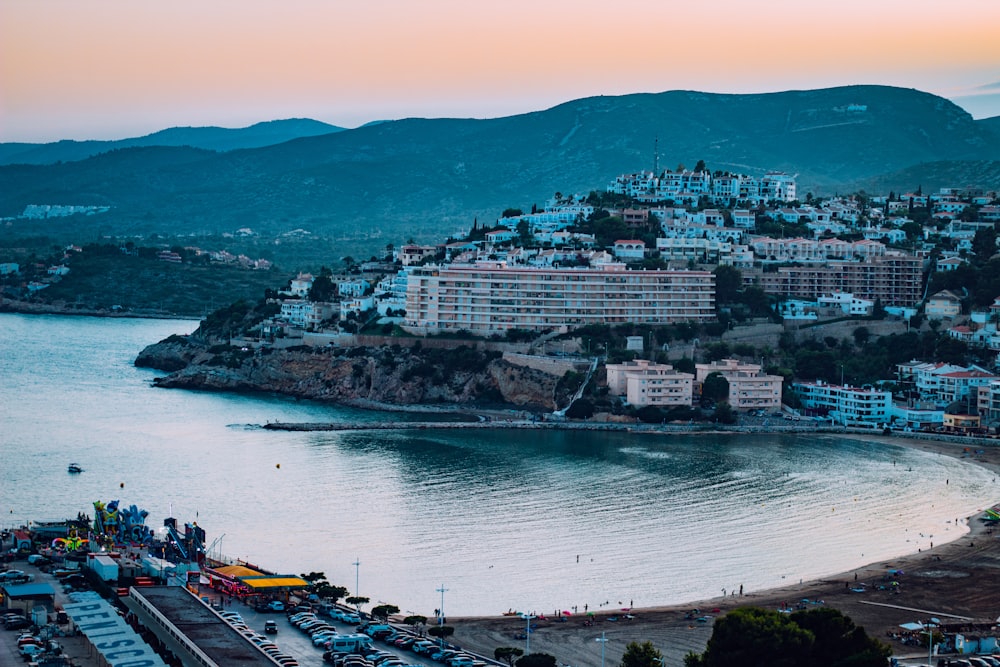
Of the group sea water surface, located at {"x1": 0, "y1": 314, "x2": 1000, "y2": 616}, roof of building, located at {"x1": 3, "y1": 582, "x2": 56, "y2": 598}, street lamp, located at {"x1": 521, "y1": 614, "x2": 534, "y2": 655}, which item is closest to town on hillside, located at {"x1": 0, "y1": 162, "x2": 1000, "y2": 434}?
sea water surface, located at {"x1": 0, "y1": 314, "x2": 1000, "y2": 616}

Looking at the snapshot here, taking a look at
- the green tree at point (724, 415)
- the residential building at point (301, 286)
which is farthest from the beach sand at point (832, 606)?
the residential building at point (301, 286)

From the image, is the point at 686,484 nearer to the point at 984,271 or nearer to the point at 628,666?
the point at 628,666

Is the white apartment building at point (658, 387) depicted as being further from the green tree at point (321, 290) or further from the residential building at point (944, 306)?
the green tree at point (321, 290)

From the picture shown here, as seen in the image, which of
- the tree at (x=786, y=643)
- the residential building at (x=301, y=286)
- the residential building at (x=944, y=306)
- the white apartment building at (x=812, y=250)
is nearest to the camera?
the tree at (x=786, y=643)

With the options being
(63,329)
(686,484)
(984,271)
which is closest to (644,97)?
(63,329)

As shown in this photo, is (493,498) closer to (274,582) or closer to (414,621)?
(274,582)

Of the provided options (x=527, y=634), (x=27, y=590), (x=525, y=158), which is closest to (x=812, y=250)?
(x=527, y=634)

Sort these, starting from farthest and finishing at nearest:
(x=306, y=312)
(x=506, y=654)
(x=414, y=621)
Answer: (x=306, y=312)
(x=414, y=621)
(x=506, y=654)
